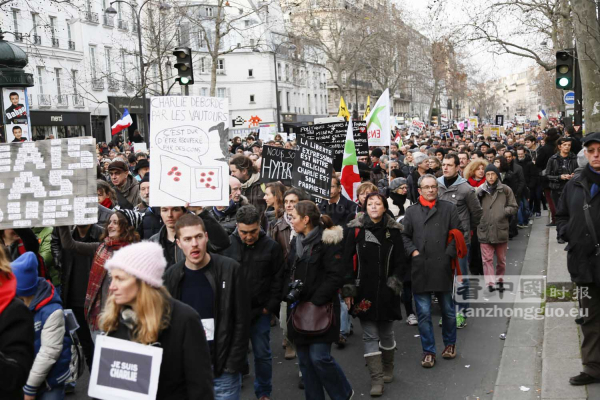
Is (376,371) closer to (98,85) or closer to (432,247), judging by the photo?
(432,247)

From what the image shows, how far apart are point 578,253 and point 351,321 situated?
10.6 ft

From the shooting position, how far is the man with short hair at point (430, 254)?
6.39 m

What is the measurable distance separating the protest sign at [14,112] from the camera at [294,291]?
6.85 m

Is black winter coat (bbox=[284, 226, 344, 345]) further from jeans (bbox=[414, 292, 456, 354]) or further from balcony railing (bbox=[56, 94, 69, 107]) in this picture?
balcony railing (bbox=[56, 94, 69, 107])

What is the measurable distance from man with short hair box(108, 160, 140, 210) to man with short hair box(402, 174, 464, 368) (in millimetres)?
3699

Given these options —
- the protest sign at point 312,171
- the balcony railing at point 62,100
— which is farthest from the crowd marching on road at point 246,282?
the balcony railing at point 62,100

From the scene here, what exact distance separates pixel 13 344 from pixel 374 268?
3432mm

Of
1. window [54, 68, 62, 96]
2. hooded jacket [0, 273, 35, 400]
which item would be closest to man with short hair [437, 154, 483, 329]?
hooded jacket [0, 273, 35, 400]

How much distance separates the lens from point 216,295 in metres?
4.03

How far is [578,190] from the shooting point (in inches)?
214

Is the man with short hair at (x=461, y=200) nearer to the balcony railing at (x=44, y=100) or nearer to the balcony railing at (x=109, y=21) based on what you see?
the balcony railing at (x=44, y=100)

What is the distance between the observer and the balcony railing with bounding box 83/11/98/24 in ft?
133

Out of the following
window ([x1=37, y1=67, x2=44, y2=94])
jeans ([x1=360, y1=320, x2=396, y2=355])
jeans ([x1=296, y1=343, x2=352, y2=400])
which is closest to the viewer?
jeans ([x1=296, y1=343, x2=352, y2=400])

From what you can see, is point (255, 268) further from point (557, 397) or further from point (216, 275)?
point (557, 397)
